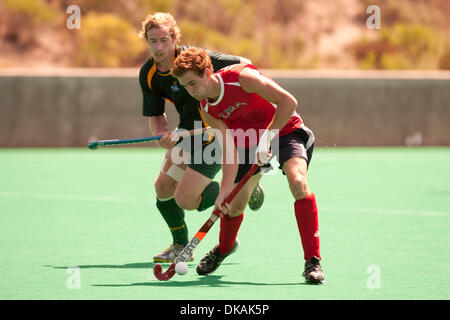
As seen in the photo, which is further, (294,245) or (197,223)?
(197,223)

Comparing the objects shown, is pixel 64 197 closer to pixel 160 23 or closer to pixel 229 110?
pixel 160 23

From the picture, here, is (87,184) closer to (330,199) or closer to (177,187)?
(330,199)

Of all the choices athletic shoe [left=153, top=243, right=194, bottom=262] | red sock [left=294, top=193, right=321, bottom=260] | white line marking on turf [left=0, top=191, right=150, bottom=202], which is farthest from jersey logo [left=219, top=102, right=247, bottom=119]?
white line marking on turf [left=0, top=191, right=150, bottom=202]

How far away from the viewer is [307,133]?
5559mm

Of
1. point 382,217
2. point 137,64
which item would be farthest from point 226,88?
point 137,64

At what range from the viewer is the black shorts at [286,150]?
5.35m

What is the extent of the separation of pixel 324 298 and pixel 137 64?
65.3 feet

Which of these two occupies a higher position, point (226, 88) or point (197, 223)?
point (226, 88)

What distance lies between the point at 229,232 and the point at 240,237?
1.31 meters

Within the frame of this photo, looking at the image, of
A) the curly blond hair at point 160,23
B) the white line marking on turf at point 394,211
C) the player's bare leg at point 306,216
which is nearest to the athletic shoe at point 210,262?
the player's bare leg at point 306,216

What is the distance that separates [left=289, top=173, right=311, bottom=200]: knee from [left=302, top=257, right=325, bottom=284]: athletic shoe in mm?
368

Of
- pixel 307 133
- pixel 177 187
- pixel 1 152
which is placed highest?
pixel 307 133

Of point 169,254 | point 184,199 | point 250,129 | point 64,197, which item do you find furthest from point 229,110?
point 64,197

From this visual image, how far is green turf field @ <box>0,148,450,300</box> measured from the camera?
4965mm
